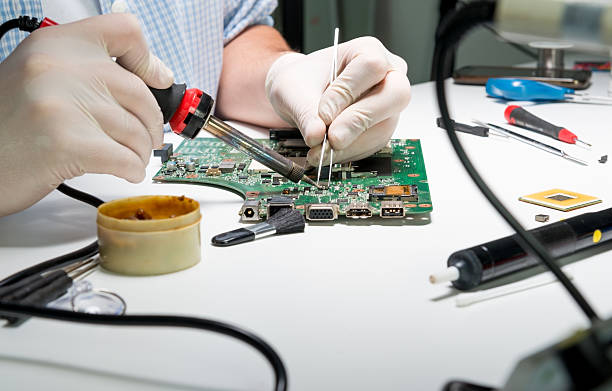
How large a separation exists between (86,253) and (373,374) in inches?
13.8

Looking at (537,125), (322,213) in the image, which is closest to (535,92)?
(537,125)

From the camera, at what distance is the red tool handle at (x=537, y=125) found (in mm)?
1094

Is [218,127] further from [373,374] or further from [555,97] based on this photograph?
[555,97]

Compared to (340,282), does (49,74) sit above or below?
above

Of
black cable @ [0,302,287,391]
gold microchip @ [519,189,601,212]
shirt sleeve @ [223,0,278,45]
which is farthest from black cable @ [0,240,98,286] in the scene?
shirt sleeve @ [223,0,278,45]

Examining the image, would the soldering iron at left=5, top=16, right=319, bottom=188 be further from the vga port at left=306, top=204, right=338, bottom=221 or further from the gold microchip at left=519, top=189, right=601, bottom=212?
the gold microchip at left=519, top=189, right=601, bottom=212

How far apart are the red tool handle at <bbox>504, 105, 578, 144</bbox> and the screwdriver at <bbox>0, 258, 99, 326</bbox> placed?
0.89 m

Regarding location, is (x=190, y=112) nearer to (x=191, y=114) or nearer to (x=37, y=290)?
(x=191, y=114)

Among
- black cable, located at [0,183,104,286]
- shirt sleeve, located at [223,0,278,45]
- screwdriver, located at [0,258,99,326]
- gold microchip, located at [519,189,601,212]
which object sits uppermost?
shirt sleeve, located at [223,0,278,45]

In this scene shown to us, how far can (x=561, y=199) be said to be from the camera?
2.65 feet

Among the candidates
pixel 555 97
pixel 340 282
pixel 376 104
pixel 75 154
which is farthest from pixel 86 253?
pixel 555 97

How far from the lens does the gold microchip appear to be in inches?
30.9

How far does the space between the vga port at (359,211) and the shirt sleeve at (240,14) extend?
931 mm

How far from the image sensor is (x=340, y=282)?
1.98 feet
